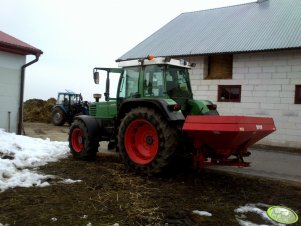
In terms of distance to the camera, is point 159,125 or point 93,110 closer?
point 159,125

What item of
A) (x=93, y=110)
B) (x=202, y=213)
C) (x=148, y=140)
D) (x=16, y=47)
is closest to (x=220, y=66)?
(x=93, y=110)

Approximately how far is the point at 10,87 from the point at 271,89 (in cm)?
898

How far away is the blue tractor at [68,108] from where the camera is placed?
22.0 meters

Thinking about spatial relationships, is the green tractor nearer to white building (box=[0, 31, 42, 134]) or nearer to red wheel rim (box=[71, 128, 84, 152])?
red wheel rim (box=[71, 128, 84, 152])

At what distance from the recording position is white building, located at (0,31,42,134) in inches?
501

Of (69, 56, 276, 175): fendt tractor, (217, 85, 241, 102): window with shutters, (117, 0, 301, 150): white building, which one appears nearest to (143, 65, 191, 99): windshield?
(69, 56, 276, 175): fendt tractor

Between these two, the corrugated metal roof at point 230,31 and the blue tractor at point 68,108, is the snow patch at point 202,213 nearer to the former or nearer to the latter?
the corrugated metal roof at point 230,31

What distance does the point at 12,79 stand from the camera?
13117 millimetres

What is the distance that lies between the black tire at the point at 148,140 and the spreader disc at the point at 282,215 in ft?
6.75

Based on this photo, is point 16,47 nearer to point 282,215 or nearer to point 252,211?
point 252,211

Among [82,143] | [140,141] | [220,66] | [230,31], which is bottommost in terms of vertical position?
[82,143]

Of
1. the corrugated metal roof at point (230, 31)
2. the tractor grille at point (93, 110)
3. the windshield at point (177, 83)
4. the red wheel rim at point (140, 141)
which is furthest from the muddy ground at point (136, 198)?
the corrugated metal roof at point (230, 31)

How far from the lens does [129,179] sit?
7027 mm

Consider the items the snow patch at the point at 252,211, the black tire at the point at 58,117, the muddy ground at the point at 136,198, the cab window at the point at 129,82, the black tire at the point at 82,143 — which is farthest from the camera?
the black tire at the point at 58,117
